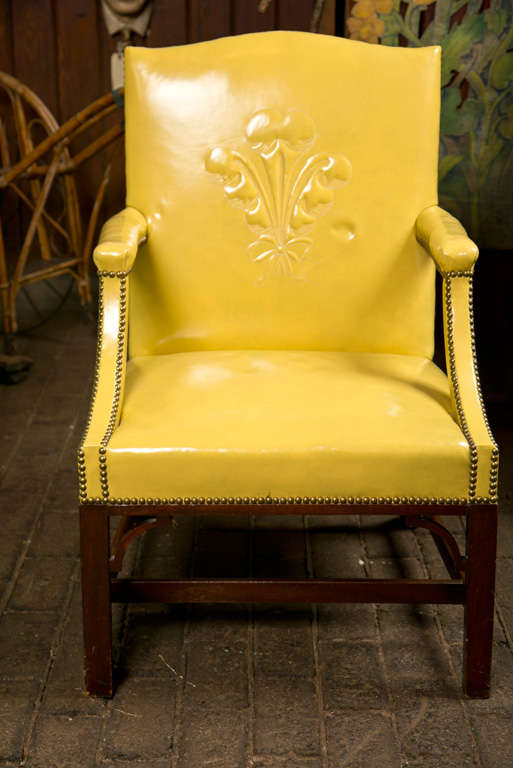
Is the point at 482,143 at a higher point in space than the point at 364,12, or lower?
lower

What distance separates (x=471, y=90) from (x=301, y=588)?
168 centimetres

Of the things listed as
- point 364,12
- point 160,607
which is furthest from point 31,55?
point 160,607

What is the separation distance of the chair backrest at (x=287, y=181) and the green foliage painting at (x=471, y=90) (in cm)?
76

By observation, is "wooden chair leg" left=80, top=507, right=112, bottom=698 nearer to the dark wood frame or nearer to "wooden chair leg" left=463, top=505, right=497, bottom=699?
the dark wood frame

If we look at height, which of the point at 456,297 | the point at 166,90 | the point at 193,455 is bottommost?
the point at 193,455

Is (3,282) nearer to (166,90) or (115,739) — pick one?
(166,90)

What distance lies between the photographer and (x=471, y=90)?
9.06 feet

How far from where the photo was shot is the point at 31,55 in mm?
4688

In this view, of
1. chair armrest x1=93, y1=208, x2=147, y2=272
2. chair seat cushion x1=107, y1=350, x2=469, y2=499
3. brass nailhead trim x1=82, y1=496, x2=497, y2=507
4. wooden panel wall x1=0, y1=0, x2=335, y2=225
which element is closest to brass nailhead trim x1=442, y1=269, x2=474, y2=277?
chair seat cushion x1=107, y1=350, x2=469, y2=499

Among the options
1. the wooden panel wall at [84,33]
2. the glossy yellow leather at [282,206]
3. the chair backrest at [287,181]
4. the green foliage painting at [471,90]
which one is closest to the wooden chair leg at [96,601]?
the glossy yellow leather at [282,206]

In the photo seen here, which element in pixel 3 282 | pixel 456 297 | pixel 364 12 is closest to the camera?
pixel 456 297

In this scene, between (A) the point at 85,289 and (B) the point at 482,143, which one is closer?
(B) the point at 482,143

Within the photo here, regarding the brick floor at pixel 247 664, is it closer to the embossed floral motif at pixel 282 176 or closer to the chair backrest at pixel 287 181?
the chair backrest at pixel 287 181

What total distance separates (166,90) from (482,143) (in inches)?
45.6
